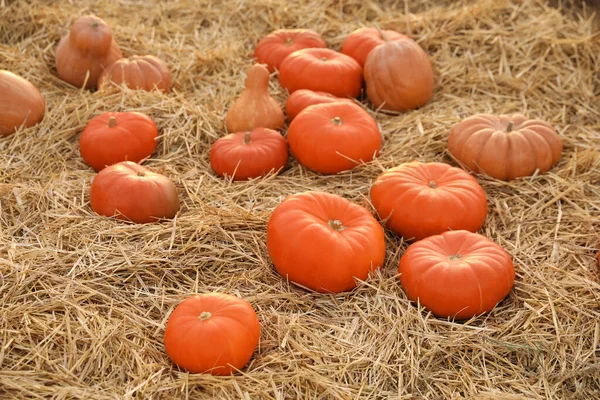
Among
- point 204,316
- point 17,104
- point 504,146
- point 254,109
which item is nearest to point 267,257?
point 204,316

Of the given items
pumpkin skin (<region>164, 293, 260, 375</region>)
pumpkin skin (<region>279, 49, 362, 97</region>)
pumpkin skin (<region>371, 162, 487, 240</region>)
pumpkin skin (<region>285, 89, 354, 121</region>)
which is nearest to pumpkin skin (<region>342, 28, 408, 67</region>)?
pumpkin skin (<region>279, 49, 362, 97</region>)

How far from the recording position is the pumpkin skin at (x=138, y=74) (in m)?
5.03

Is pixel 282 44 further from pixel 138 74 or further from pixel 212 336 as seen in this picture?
pixel 212 336

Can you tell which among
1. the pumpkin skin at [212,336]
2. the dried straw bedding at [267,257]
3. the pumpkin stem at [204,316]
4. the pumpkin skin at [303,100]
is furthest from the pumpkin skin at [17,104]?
the pumpkin stem at [204,316]

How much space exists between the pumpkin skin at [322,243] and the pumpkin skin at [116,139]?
1.35m

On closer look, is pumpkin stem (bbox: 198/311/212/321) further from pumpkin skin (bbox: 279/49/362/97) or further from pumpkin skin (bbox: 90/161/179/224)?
pumpkin skin (bbox: 279/49/362/97)

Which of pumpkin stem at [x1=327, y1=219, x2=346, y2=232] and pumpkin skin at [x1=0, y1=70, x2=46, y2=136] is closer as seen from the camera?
pumpkin stem at [x1=327, y1=219, x2=346, y2=232]

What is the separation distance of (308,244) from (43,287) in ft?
4.07

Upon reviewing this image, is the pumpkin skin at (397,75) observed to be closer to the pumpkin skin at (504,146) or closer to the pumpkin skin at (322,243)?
the pumpkin skin at (504,146)

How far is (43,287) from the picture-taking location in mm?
3195

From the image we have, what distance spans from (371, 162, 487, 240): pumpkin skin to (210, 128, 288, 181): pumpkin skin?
739 millimetres

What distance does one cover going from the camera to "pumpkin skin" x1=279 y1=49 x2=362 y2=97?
16.3 ft

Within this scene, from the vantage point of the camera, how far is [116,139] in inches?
168

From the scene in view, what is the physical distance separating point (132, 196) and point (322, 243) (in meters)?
1.12
